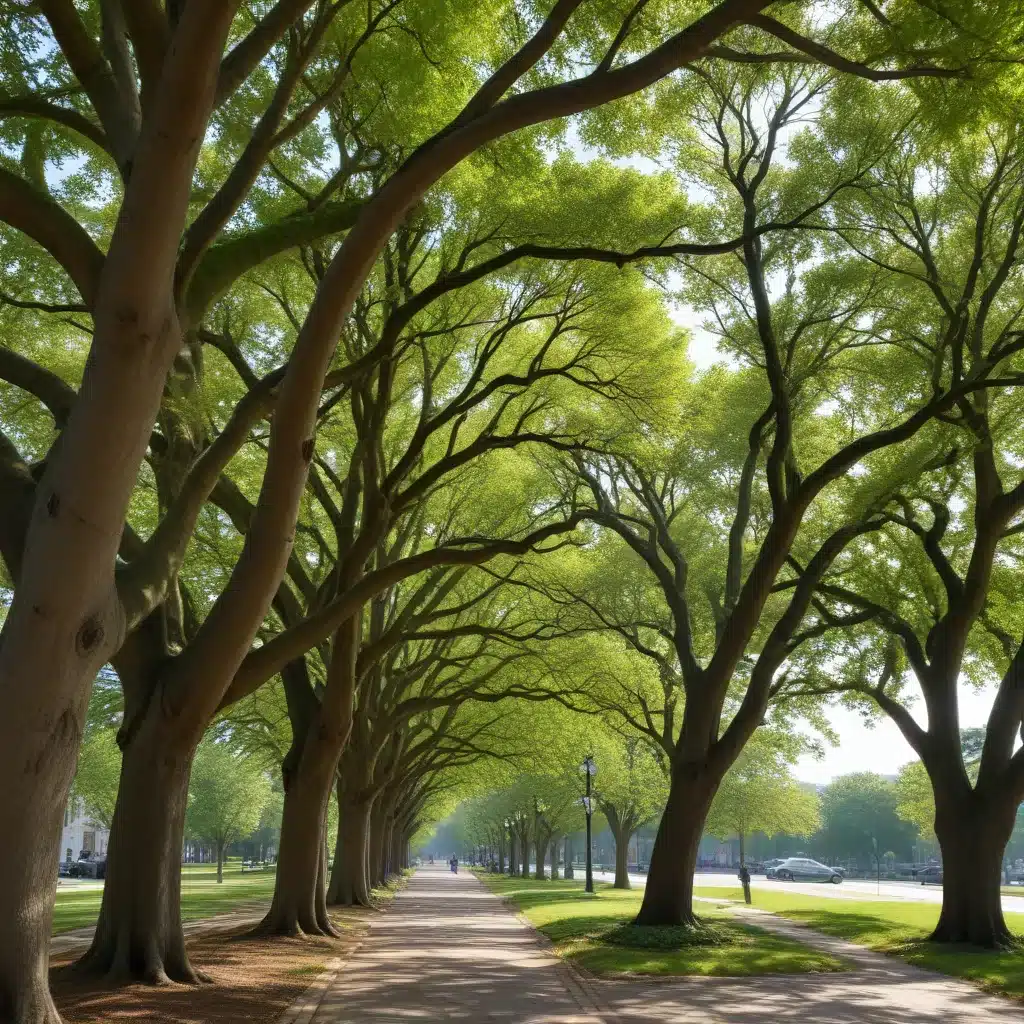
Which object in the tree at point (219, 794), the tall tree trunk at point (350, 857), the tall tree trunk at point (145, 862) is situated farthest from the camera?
the tree at point (219, 794)

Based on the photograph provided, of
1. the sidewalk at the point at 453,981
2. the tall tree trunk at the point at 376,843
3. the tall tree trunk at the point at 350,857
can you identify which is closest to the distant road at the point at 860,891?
the tall tree trunk at the point at 376,843

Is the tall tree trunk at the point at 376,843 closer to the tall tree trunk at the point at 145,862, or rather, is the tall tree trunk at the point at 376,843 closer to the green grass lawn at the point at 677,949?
the green grass lawn at the point at 677,949

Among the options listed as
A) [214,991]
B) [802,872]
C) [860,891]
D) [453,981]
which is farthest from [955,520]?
[802,872]

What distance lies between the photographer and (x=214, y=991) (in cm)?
1142

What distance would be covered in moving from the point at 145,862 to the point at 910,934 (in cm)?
1609

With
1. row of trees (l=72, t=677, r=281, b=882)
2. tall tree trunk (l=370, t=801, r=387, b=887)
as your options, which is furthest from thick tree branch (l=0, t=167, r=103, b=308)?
row of trees (l=72, t=677, r=281, b=882)

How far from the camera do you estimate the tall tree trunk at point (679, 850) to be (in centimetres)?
1959

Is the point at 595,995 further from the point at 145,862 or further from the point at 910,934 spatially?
the point at 910,934

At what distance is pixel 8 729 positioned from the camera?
6.61 m

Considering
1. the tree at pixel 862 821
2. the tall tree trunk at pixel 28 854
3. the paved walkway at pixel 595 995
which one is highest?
the tree at pixel 862 821

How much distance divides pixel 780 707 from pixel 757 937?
24.1 ft

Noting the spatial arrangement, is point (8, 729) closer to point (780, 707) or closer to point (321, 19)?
point (321, 19)

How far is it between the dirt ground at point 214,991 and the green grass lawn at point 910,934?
8.71 m

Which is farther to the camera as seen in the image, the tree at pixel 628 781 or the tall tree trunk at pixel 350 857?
the tree at pixel 628 781
